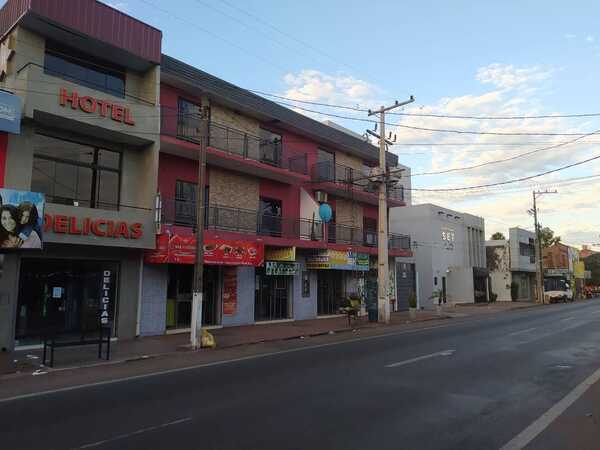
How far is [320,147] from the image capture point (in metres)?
27.4

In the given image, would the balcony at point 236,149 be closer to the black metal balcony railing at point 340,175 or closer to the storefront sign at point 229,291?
the black metal balcony railing at point 340,175

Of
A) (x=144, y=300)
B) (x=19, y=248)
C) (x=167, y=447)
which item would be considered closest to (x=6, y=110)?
(x=19, y=248)

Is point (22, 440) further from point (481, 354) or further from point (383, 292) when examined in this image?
point (383, 292)

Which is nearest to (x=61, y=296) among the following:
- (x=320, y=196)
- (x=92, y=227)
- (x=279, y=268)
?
(x=92, y=227)

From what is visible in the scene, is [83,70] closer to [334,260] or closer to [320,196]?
[320,196]

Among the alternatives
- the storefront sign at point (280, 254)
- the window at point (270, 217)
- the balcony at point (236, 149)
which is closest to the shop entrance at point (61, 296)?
the balcony at point (236, 149)

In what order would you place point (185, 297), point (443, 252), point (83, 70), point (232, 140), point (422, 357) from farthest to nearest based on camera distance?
point (443, 252) → point (232, 140) → point (185, 297) → point (83, 70) → point (422, 357)

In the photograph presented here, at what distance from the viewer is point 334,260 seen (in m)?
24.6

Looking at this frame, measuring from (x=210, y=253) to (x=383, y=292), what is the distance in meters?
9.77

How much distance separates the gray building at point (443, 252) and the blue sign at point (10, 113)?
27981 mm

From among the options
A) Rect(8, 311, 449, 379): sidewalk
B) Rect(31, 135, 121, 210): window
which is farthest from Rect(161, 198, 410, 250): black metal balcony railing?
Rect(8, 311, 449, 379): sidewalk

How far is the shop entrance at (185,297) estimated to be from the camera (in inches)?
731

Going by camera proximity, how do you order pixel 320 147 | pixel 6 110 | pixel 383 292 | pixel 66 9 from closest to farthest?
pixel 6 110 < pixel 66 9 < pixel 383 292 < pixel 320 147

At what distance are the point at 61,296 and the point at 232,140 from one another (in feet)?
31.4
